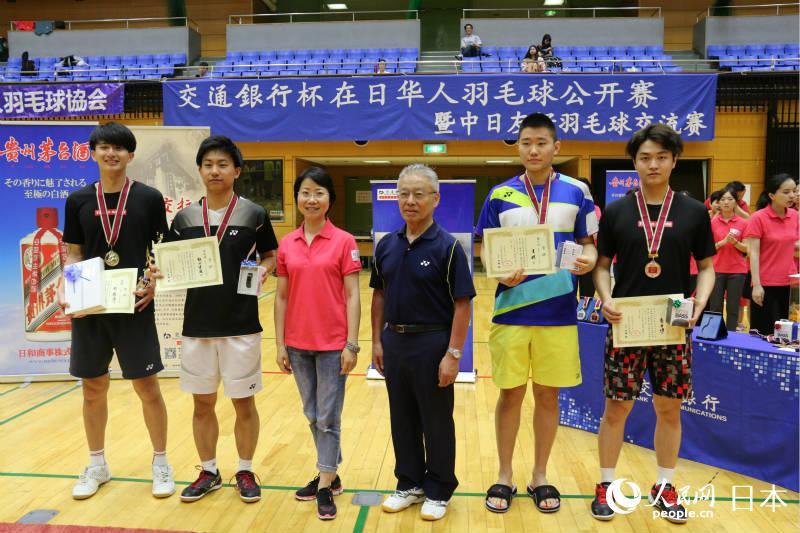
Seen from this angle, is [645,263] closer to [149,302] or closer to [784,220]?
[149,302]

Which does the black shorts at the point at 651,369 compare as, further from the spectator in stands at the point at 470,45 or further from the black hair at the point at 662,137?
the spectator in stands at the point at 470,45

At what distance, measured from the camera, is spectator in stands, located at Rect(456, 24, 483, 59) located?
12.3 meters

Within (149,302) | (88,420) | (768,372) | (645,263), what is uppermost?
(645,263)

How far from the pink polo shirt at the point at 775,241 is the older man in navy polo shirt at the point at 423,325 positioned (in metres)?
3.41

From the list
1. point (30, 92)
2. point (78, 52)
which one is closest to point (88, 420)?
point (30, 92)

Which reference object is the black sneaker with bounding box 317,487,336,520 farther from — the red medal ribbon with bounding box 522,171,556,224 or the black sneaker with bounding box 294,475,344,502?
the red medal ribbon with bounding box 522,171,556,224

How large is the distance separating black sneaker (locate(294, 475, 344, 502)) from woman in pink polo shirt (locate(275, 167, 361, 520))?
15cm

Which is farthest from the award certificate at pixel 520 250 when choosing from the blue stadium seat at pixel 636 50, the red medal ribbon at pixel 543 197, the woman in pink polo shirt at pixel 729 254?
the blue stadium seat at pixel 636 50

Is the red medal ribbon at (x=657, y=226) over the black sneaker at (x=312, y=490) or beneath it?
over

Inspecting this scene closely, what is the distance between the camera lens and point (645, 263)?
251cm

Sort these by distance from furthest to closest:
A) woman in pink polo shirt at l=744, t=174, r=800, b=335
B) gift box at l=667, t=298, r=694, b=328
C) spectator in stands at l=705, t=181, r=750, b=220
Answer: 1. spectator in stands at l=705, t=181, r=750, b=220
2. woman in pink polo shirt at l=744, t=174, r=800, b=335
3. gift box at l=667, t=298, r=694, b=328

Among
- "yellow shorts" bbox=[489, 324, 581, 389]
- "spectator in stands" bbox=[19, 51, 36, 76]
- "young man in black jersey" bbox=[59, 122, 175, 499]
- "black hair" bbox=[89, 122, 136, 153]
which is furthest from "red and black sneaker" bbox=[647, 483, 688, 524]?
"spectator in stands" bbox=[19, 51, 36, 76]

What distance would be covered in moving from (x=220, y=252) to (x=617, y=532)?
6.80 feet

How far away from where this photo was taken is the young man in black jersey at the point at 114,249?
2.76 m
